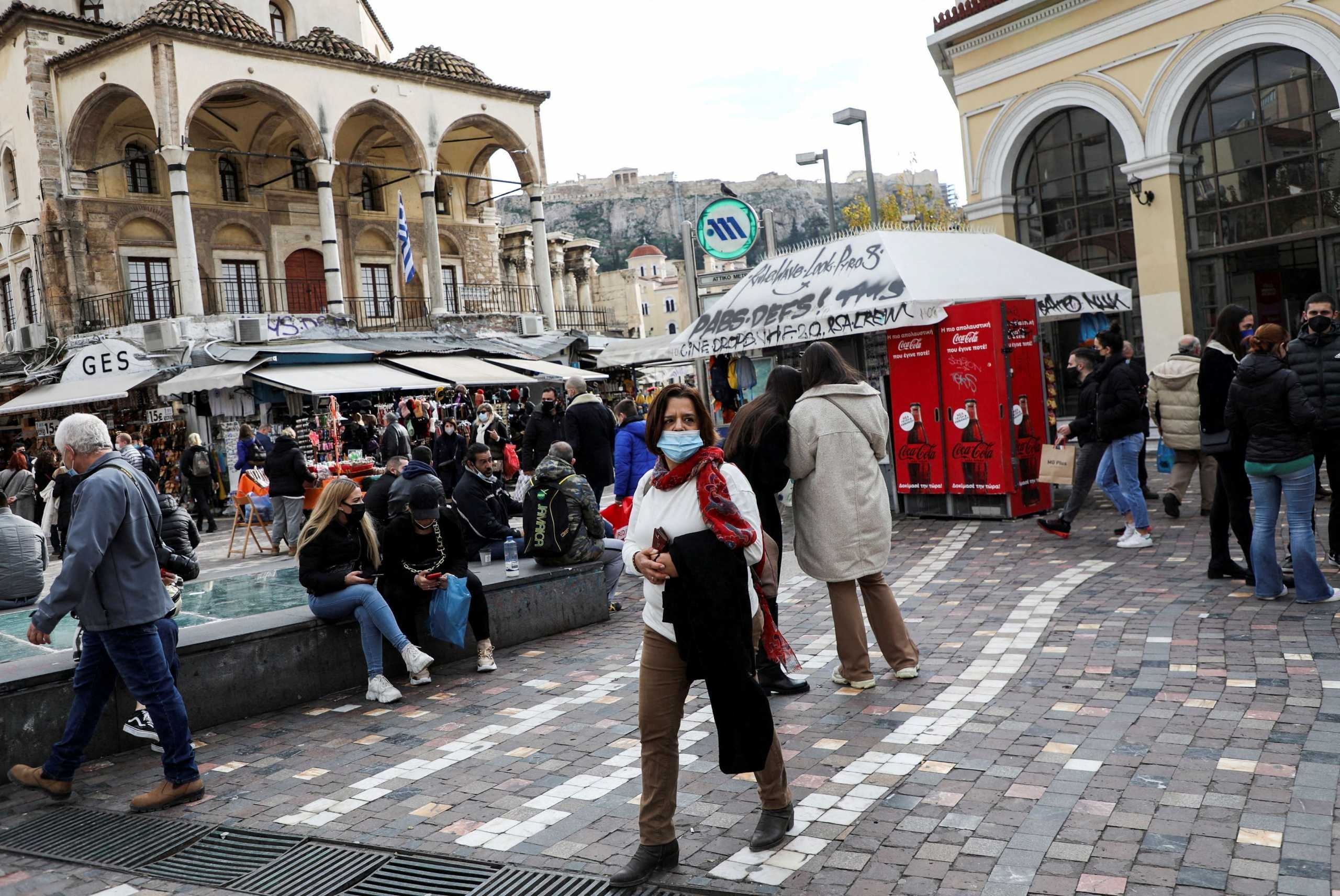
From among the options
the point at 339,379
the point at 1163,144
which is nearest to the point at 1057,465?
the point at 1163,144

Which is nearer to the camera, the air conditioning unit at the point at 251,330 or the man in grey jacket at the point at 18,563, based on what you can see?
the man in grey jacket at the point at 18,563

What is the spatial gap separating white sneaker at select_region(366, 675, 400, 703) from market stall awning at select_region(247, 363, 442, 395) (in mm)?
13204

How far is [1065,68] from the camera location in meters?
18.4

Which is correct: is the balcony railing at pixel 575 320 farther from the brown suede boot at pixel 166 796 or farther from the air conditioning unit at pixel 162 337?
the brown suede boot at pixel 166 796

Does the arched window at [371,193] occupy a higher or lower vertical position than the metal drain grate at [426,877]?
higher

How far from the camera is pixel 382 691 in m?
6.29

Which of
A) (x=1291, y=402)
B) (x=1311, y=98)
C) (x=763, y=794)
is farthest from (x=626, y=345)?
(x=763, y=794)

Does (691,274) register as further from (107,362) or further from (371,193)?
(371,193)

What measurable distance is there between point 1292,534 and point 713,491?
4.58 metres

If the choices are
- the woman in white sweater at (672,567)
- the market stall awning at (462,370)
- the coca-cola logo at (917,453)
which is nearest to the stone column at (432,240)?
the market stall awning at (462,370)

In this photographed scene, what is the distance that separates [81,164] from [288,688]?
21.9 meters

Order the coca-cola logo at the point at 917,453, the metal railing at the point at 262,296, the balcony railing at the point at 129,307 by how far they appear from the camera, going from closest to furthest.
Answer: the coca-cola logo at the point at 917,453 → the balcony railing at the point at 129,307 → the metal railing at the point at 262,296

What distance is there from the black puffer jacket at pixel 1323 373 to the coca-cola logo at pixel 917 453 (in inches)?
178

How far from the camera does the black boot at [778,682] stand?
570 centimetres
